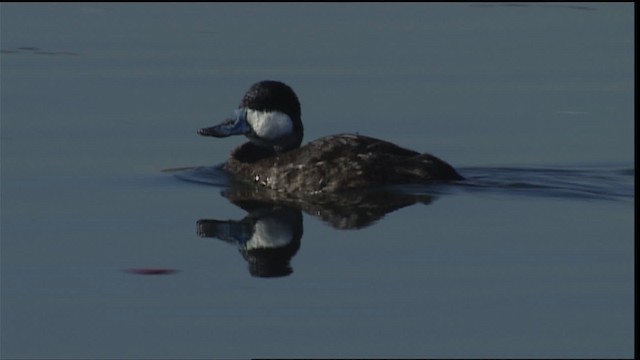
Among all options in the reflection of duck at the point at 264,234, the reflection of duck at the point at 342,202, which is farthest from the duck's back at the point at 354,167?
the reflection of duck at the point at 264,234

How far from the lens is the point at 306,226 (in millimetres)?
11258

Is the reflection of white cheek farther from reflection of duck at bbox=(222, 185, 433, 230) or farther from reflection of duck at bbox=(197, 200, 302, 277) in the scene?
reflection of duck at bbox=(222, 185, 433, 230)

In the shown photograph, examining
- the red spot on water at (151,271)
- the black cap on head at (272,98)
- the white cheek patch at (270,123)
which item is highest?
Answer: the black cap on head at (272,98)

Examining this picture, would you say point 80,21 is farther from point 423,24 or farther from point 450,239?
point 450,239

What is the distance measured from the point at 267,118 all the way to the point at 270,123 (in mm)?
45

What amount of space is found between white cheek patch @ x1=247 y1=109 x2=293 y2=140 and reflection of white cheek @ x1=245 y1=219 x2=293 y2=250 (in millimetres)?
2190

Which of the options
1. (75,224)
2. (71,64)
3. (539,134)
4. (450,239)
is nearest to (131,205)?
(75,224)

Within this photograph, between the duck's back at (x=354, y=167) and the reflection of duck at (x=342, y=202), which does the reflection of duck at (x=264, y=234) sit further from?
the duck's back at (x=354, y=167)

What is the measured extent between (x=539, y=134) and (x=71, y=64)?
5232mm

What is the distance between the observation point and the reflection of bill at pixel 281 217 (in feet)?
33.8

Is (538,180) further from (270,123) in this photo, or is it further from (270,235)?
(270,235)

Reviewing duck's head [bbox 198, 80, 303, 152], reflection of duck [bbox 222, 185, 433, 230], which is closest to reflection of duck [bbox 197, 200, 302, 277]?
reflection of duck [bbox 222, 185, 433, 230]

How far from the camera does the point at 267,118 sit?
13734mm

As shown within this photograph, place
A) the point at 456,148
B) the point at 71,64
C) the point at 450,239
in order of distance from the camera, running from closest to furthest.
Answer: the point at 450,239
the point at 456,148
the point at 71,64
